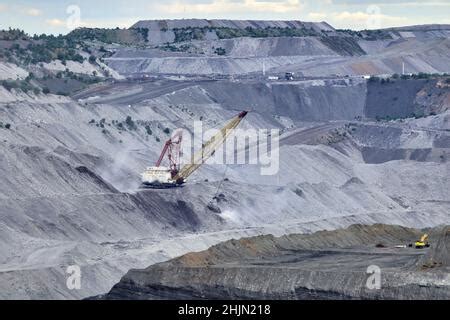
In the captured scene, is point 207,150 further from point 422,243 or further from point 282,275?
point 282,275

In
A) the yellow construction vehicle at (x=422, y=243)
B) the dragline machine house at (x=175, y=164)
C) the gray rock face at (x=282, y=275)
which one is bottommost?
the gray rock face at (x=282, y=275)

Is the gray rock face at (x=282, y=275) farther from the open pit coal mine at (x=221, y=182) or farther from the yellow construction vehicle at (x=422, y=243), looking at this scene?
the yellow construction vehicle at (x=422, y=243)

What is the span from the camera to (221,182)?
108688 mm

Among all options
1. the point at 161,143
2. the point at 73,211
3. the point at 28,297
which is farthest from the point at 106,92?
the point at 28,297

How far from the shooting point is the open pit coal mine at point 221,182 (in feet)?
238

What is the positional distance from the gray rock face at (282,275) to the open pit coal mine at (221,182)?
85 millimetres

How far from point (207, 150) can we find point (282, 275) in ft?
157

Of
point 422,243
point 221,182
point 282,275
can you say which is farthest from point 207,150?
point 282,275

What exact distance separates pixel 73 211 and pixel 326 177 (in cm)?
3228

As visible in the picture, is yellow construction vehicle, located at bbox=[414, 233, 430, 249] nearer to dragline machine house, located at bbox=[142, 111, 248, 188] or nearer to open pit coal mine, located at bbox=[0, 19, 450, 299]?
open pit coal mine, located at bbox=[0, 19, 450, 299]

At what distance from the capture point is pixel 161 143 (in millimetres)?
120438

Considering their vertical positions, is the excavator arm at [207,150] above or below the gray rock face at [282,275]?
above

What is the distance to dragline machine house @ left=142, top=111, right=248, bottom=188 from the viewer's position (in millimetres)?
105062

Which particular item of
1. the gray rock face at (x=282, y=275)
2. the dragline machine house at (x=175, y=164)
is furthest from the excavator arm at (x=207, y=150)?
the gray rock face at (x=282, y=275)
